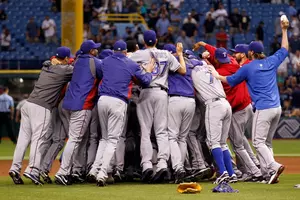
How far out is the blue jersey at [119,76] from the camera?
13.0m

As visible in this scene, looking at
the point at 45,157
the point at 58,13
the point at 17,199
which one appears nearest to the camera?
the point at 17,199

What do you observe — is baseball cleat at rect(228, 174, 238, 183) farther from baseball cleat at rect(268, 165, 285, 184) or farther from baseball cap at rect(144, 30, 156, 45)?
baseball cap at rect(144, 30, 156, 45)

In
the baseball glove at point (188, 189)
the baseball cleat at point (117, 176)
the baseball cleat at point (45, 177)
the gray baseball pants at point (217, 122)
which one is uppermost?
the gray baseball pants at point (217, 122)

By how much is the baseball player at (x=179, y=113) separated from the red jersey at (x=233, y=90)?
60 cm

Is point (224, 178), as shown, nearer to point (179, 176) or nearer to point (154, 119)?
point (179, 176)

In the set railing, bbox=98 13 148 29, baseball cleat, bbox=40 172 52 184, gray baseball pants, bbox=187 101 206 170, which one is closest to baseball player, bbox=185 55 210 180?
gray baseball pants, bbox=187 101 206 170

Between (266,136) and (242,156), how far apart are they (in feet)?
3.03

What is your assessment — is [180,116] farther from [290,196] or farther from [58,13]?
[58,13]

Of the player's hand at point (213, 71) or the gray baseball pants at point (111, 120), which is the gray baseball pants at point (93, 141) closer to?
the gray baseball pants at point (111, 120)

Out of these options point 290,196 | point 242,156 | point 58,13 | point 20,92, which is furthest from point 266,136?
point 58,13

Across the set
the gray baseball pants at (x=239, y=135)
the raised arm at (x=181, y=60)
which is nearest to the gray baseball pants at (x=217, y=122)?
the raised arm at (x=181, y=60)

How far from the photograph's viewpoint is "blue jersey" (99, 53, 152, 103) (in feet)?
42.5

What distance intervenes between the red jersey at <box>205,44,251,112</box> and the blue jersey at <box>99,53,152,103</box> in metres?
1.45

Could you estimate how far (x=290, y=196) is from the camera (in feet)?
36.7
